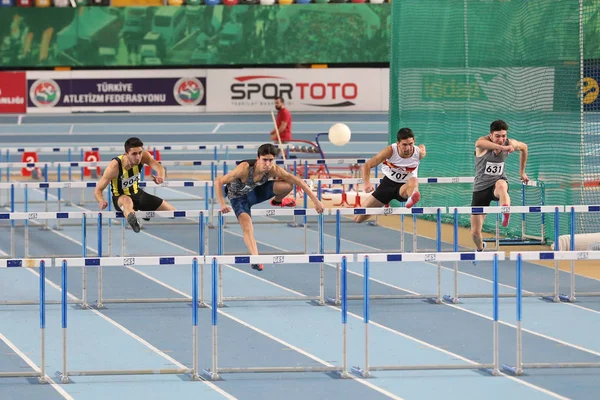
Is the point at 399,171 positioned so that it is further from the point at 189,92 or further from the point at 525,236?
the point at 189,92

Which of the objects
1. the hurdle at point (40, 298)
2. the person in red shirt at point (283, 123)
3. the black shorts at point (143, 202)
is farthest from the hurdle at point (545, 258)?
the person in red shirt at point (283, 123)

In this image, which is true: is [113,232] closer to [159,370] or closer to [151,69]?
[159,370]

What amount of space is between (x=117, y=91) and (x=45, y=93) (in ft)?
6.47

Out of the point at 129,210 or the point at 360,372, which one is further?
the point at 129,210

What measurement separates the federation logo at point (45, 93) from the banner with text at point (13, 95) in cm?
26

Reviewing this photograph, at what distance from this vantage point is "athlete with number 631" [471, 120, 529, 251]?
1292 cm

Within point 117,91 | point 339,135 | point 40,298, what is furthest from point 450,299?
point 117,91

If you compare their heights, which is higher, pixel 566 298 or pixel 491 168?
pixel 491 168

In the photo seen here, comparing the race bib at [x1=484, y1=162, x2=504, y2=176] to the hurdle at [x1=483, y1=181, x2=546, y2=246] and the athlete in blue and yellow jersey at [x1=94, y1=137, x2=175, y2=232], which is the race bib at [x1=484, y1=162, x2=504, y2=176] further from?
the athlete in blue and yellow jersey at [x1=94, y1=137, x2=175, y2=232]

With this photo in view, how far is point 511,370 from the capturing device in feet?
29.7

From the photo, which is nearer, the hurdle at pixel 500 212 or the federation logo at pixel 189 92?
the hurdle at pixel 500 212

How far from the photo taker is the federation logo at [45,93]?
33.4m

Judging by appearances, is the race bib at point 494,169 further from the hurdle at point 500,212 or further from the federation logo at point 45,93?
the federation logo at point 45,93

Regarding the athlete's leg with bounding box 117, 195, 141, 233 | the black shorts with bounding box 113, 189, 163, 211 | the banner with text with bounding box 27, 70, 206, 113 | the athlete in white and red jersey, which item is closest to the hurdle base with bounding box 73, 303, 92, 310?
the athlete's leg with bounding box 117, 195, 141, 233
